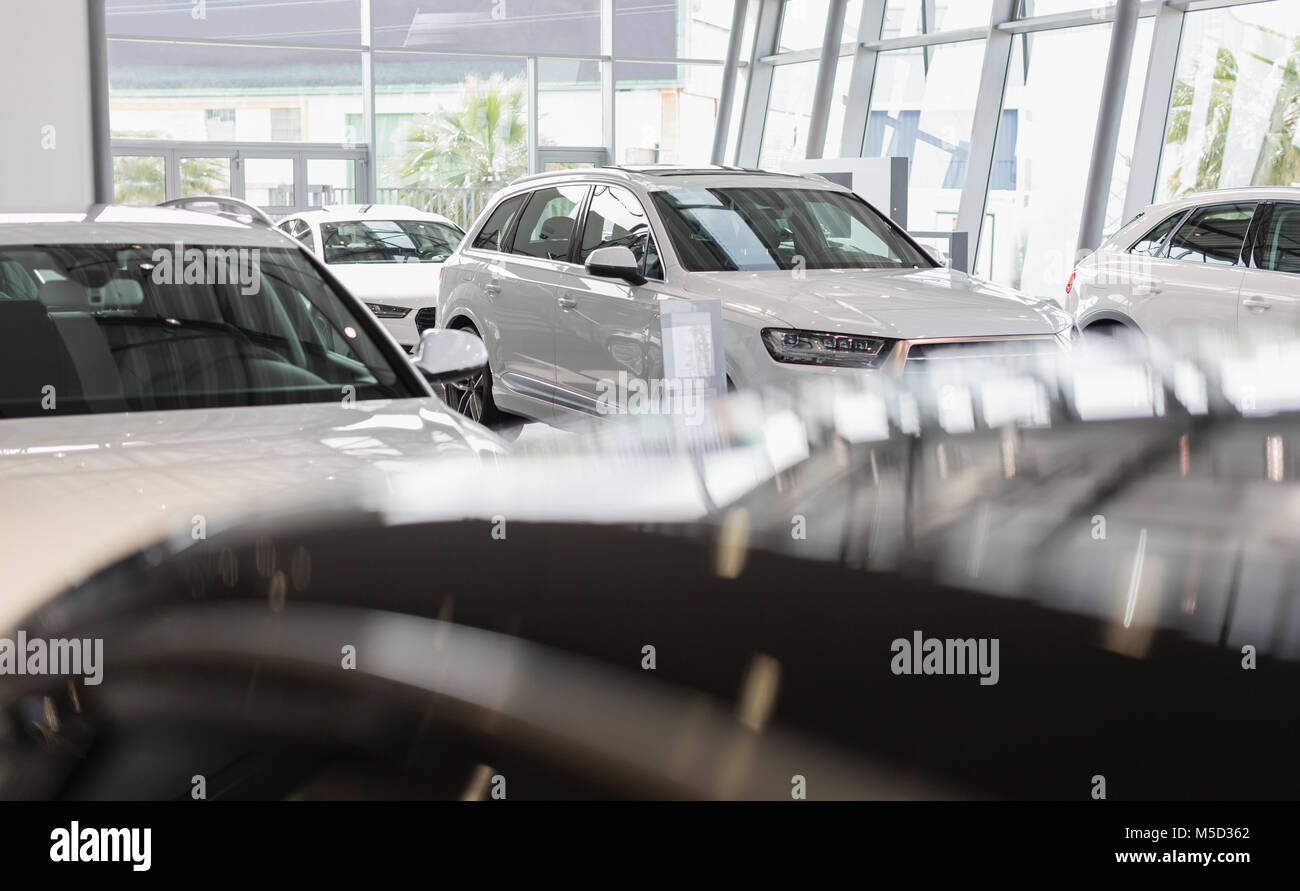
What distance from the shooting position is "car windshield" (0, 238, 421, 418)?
296 centimetres

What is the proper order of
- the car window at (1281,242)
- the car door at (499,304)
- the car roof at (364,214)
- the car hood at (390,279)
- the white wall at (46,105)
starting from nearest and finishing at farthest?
1. the car door at (499,304)
2. the car window at (1281,242)
3. the white wall at (46,105)
4. the car hood at (390,279)
5. the car roof at (364,214)

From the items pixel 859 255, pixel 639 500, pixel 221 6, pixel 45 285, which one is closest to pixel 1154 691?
pixel 639 500

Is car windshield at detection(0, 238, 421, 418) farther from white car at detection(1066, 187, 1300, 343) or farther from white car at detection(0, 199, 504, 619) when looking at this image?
white car at detection(1066, 187, 1300, 343)

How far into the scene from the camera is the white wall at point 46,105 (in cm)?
795

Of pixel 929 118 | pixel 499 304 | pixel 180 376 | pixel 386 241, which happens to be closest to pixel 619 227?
pixel 499 304

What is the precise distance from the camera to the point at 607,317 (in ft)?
21.2

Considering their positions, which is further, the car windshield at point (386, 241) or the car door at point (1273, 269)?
the car windshield at point (386, 241)

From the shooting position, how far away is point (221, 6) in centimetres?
1827

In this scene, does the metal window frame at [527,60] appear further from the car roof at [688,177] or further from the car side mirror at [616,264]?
the car side mirror at [616,264]

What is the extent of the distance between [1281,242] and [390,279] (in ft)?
20.6

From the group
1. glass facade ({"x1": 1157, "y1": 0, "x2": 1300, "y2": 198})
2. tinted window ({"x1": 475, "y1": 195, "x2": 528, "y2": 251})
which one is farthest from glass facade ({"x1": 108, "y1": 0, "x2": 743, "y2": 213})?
tinted window ({"x1": 475, "y1": 195, "x2": 528, "y2": 251})

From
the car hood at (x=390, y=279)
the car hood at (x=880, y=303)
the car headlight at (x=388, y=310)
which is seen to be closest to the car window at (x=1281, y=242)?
the car hood at (x=880, y=303)

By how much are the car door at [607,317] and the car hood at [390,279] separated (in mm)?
3216

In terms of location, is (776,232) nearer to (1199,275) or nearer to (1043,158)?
(1199,275)
